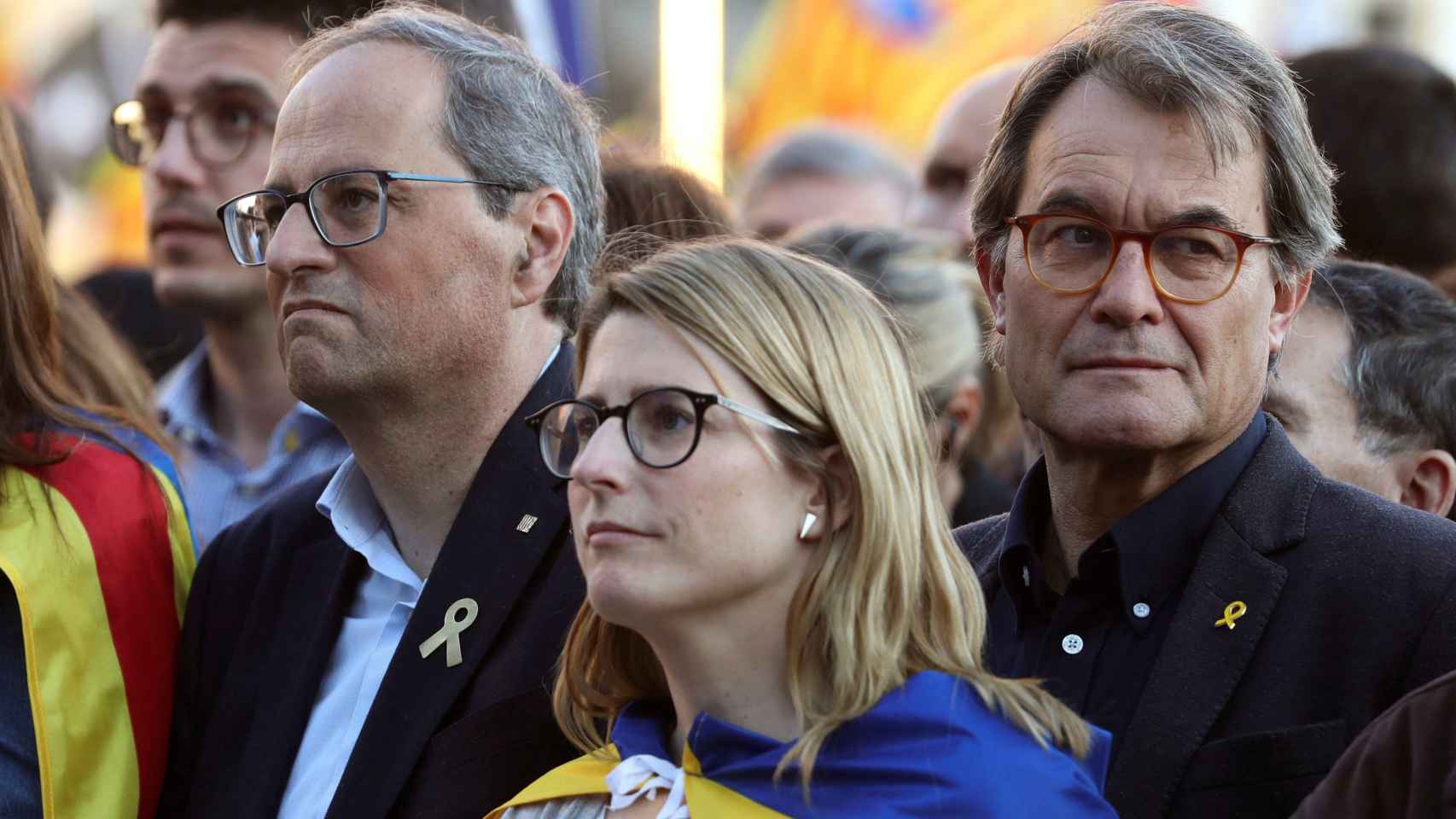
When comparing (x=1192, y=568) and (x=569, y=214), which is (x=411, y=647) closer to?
(x=569, y=214)

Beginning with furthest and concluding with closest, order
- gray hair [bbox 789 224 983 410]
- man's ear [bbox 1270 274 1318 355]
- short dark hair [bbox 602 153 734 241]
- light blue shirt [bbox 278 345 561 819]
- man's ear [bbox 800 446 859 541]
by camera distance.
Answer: gray hair [bbox 789 224 983 410], short dark hair [bbox 602 153 734 241], light blue shirt [bbox 278 345 561 819], man's ear [bbox 1270 274 1318 355], man's ear [bbox 800 446 859 541]

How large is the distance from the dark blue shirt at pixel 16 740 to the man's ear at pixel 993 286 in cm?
196

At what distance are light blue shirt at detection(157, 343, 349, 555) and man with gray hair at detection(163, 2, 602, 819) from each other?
1.07m

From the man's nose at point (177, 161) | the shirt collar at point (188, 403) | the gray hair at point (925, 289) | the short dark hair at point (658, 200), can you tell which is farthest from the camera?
the shirt collar at point (188, 403)

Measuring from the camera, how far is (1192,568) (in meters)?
2.93

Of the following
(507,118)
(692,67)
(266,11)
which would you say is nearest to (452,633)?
(507,118)

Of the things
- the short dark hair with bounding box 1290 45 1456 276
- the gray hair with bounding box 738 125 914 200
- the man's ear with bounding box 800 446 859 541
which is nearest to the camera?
the man's ear with bounding box 800 446 859 541

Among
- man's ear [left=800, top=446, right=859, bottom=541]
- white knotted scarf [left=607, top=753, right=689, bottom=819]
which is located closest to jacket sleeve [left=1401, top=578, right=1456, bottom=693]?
man's ear [left=800, top=446, right=859, bottom=541]

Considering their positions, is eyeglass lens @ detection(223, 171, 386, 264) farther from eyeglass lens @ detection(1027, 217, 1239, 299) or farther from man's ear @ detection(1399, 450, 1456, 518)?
man's ear @ detection(1399, 450, 1456, 518)

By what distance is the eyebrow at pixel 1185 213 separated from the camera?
2.90 metres

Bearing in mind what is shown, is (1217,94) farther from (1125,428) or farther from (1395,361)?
(1395,361)

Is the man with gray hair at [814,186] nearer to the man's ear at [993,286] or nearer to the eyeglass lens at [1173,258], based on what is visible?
the man's ear at [993,286]

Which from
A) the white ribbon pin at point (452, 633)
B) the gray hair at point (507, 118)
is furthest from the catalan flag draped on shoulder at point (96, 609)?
the gray hair at point (507, 118)

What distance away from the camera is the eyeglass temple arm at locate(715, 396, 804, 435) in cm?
267
